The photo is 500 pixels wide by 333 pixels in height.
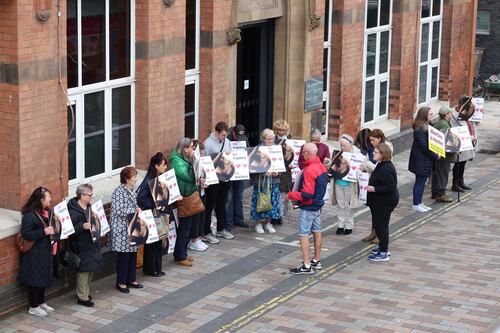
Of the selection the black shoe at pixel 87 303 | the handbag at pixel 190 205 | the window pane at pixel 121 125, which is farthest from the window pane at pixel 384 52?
the black shoe at pixel 87 303

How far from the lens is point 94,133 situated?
14781 mm

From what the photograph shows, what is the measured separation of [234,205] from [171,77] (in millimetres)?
2210

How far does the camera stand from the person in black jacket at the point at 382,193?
15.1 meters

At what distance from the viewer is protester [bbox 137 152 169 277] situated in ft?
46.2

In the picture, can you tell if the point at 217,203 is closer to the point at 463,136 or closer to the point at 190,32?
the point at 190,32

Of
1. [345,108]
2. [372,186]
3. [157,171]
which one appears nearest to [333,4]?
[345,108]

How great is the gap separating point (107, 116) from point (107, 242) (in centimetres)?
184

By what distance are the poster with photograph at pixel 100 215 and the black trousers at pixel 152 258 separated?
1094mm

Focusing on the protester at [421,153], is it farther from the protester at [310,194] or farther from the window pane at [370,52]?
the window pane at [370,52]

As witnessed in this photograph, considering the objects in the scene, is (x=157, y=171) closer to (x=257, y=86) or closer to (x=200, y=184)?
(x=200, y=184)

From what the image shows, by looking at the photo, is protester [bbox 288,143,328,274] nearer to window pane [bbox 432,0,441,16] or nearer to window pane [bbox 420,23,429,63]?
window pane [bbox 420,23,429,63]

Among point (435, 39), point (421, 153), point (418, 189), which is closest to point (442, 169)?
point (418, 189)

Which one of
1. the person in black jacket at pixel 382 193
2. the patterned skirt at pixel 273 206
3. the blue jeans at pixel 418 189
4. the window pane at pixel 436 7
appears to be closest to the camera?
the person in black jacket at pixel 382 193

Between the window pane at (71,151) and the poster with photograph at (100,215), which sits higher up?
the window pane at (71,151)
